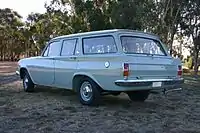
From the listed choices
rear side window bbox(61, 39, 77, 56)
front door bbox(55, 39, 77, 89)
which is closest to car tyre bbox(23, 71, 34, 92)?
front door bbox(55, 39, 77, 89)

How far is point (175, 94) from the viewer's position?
10930mm

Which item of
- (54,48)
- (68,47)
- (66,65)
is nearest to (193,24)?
(54,48)

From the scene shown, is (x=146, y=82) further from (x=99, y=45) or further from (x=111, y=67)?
(x=99, y=45)

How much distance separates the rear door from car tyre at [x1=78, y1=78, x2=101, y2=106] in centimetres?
105

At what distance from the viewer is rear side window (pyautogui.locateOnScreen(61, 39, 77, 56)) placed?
8880mm

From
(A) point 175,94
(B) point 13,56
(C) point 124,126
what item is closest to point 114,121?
(C) point 124,126

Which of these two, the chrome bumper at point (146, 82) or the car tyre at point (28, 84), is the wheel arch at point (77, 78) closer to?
the chrome bumper at point (146, 82)

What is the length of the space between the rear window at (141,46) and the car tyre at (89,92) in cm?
112

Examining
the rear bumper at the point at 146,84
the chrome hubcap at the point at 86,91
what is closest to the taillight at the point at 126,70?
the rear bumper at the point at 146,84

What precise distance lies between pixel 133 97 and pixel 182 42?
63.7ft

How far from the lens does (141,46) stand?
325 inches

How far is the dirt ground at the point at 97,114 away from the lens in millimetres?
6145

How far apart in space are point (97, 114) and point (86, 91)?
1.15m

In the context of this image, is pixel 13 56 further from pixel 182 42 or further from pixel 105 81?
pixel 105 81
